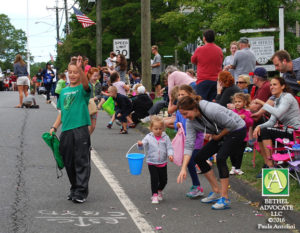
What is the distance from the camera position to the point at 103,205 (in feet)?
24.9

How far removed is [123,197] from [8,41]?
13779 cm

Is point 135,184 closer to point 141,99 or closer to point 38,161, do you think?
point 38,161

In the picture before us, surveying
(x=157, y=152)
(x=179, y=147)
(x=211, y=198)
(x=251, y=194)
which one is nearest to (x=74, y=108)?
(x=157, y=152)

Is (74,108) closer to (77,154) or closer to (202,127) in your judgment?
(77,154)

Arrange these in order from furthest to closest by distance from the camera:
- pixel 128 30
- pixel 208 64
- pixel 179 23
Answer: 1. pixel 128 30
2. pixel 179 23
3. pixel 208 64

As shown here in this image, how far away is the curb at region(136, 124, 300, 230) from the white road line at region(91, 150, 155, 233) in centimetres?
157

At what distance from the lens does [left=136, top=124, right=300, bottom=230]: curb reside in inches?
265

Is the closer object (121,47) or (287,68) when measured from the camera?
(287,68)

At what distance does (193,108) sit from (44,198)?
232 centimetres

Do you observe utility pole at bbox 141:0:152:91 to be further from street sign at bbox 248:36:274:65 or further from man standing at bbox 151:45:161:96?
street sign at bbox 248:36:274:65

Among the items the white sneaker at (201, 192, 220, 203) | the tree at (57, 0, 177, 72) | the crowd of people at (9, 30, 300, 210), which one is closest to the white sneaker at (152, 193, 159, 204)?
the crowd of people at (9, 30, 300, 210)

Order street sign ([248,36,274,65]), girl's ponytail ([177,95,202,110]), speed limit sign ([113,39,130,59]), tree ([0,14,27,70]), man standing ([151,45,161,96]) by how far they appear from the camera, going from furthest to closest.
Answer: tree ([0,14,27,70]) → speed limit sign ([113,39,130,59]) → man standing ([151,45,161,96]) → street sign ([248,36,274,65]) → girl's ponytail ([177,95,202,110])

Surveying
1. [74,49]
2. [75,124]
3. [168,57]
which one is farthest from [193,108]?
Result: [74,49]

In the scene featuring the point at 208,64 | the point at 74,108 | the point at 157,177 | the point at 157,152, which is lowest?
the point at 157,177
